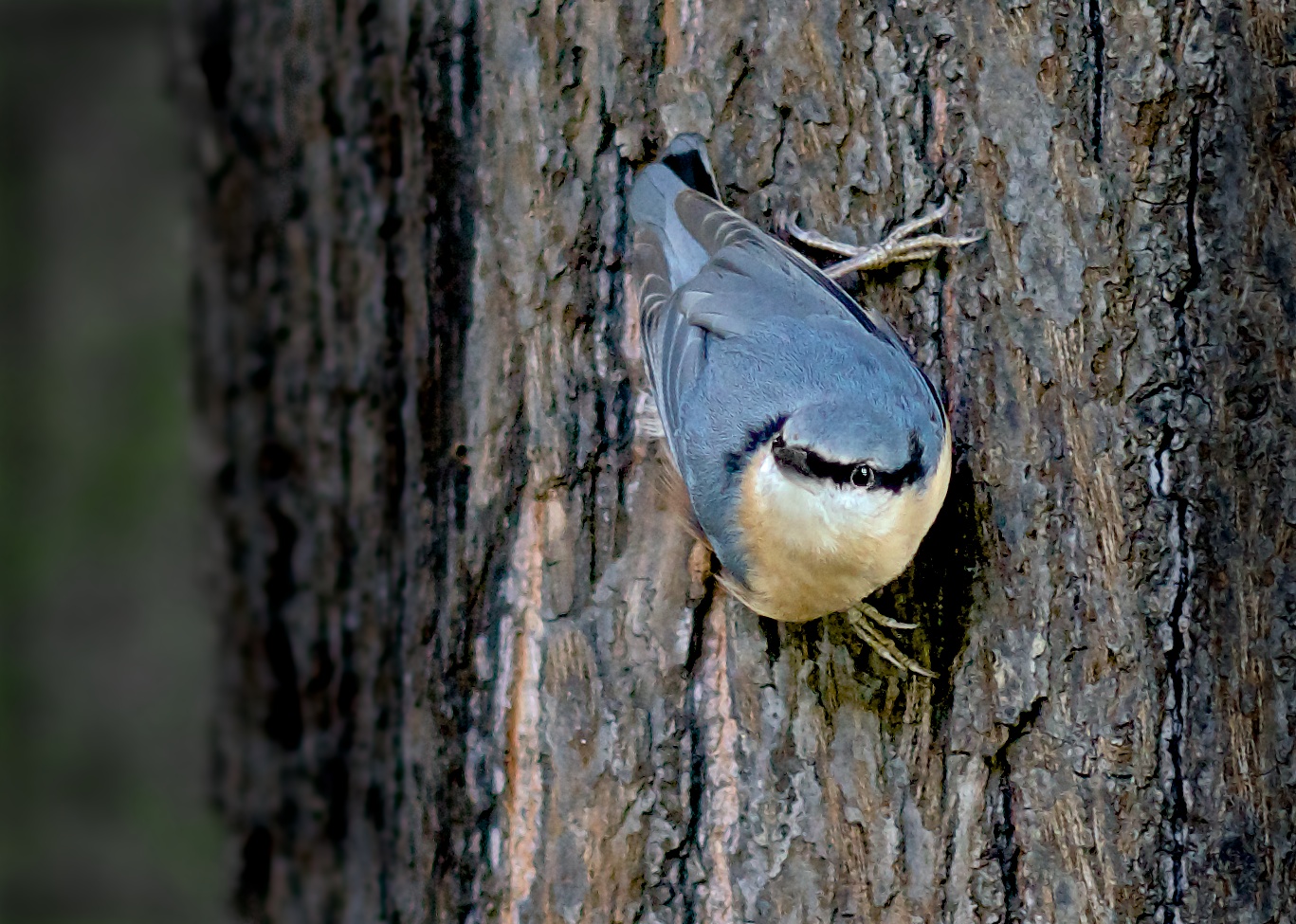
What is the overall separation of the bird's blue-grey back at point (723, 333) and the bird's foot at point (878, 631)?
16 centimetres

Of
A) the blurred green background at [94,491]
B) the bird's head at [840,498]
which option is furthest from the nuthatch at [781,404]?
the blurred green background at [94,491]

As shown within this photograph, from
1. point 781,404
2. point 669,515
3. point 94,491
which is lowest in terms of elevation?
point 94,491

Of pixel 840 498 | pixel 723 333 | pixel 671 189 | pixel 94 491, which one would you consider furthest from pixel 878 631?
pixel 94 491

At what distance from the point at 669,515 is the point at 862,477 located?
0.28m

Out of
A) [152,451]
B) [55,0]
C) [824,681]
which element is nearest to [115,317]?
[152,451]

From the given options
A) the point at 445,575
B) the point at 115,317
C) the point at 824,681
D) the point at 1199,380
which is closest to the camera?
the point at 1199,380

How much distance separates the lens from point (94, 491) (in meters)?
2.71

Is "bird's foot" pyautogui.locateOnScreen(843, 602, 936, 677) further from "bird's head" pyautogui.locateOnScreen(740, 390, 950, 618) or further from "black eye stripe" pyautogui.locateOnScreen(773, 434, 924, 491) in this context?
"black eye stripe" pyautogui.locateOnScreen(773, 434, 924, 491)

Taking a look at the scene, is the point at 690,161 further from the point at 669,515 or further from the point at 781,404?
the point at 669,515

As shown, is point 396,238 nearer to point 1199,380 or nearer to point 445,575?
point 445,575

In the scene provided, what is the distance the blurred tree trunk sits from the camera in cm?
133

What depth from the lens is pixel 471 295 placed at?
59.7 inches

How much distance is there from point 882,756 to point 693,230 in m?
0.71

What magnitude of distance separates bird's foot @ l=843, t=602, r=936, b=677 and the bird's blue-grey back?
163mm
